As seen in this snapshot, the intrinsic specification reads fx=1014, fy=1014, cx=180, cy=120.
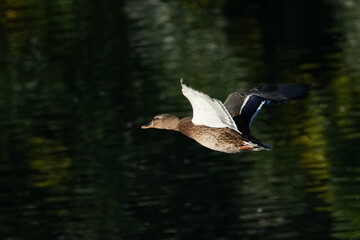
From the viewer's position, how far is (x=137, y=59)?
24406 mm

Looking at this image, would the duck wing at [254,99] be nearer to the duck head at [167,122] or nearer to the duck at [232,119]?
the duck at [232,119]

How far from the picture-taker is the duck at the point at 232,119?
31.4 feet

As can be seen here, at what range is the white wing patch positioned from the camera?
30.3ft

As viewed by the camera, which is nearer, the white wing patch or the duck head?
the white wing patch

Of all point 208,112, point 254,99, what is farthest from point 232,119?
point 254,99

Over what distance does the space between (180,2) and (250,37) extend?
3.40 metres

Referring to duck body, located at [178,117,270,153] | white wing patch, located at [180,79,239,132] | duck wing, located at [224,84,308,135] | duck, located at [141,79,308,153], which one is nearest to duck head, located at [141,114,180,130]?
duck, located at [141,79,308,153]

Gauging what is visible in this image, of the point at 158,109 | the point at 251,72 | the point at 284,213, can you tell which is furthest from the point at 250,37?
the point at 284,213

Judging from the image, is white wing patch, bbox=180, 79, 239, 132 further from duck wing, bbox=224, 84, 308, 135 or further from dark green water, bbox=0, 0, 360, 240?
dark green water, bbox=0, 0, 360, 240

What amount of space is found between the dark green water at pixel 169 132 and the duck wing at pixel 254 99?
5.00 metres

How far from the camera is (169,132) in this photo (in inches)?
774

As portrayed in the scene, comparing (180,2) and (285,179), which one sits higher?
(180,2)

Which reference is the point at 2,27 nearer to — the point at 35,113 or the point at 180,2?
the point at 180,2

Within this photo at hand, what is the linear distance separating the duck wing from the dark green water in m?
5.00
